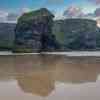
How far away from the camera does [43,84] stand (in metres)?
4.41

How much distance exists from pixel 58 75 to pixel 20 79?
0.83m

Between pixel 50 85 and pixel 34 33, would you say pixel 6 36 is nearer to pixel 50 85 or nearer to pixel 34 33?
pixel 34 33

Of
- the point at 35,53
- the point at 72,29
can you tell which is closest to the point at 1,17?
the point at 35,53

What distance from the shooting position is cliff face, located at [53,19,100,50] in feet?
30.5

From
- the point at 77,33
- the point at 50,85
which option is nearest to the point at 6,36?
the point at 77,33

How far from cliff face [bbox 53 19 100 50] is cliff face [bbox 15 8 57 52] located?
0.30 meters

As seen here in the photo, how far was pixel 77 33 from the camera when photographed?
937 cm

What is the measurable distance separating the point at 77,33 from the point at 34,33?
151 cm

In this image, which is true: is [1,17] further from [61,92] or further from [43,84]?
[61,92]

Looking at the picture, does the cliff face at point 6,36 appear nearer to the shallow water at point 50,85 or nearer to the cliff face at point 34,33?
the cliff face at point 34,33

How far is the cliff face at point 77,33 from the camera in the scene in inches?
366

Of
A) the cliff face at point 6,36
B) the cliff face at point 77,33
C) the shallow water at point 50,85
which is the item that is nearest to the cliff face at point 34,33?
the cliff face at point 6,36

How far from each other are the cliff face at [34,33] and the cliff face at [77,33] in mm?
303

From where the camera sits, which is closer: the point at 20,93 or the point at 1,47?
the point at 20,93
